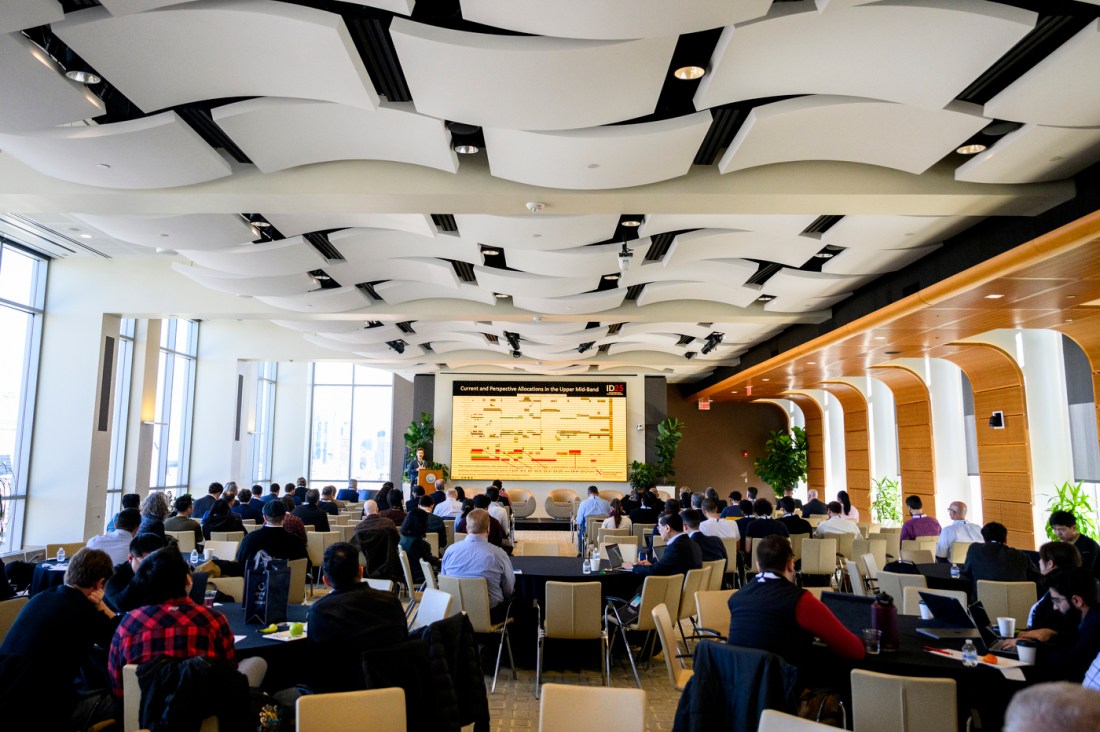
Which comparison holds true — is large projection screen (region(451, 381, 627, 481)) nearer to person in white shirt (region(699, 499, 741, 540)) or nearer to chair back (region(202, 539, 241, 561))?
person in white shirt (region(699, 499, 741, 540))

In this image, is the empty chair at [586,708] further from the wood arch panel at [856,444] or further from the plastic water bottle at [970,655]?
the wood arch panel at [856,444]

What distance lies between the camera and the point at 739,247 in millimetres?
8164

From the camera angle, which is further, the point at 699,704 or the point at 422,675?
the point at 422,675

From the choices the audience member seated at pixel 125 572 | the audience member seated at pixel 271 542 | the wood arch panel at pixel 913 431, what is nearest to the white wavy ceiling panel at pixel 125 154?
the audience member seated at pixel 125 572

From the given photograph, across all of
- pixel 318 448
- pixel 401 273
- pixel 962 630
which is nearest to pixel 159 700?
pixel 962 630

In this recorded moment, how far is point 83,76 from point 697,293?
25.3 feet

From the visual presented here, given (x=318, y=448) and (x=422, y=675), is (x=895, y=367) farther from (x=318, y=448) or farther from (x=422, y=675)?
(x=318, y=448)

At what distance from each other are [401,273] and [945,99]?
6.47m

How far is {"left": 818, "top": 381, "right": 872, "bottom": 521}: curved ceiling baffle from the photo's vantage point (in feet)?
52.1

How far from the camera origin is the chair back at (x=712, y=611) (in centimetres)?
492

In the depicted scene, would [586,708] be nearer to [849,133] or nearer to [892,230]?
[849,133]

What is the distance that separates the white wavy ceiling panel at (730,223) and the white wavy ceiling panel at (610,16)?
3.51 metres

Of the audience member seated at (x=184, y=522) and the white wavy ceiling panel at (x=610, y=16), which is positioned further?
the audience member seated at (x=184, y=522)

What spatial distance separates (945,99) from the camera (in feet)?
14.5
